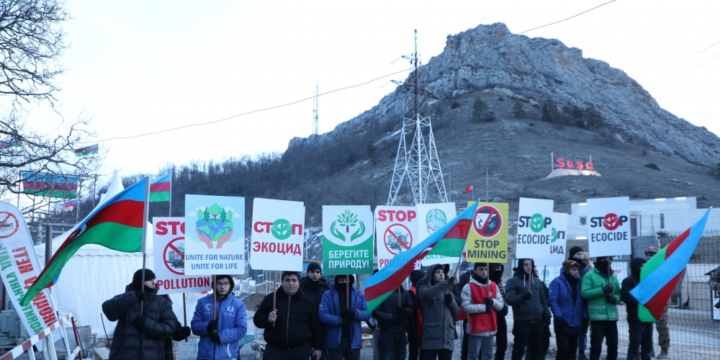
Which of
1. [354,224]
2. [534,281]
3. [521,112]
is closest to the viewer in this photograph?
[354,224]

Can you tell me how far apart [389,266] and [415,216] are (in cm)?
149

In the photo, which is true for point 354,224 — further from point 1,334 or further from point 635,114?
point 635,114

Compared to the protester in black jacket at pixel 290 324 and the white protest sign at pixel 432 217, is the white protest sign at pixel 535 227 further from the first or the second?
the protester in black jacket at pixel 290 324

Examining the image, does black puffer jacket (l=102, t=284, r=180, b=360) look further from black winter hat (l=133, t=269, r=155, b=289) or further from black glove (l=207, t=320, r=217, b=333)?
black glove (l=207, t=320, r=217, b=333)

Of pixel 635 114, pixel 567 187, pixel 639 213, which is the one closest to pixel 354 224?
pixel 639 213

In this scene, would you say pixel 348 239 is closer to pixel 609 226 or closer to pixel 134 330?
pixel 134 330

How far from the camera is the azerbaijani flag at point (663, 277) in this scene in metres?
9.38

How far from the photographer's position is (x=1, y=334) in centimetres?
1355

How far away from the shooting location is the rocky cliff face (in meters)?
140

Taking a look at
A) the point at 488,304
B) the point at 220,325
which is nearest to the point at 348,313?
the point at 220,325

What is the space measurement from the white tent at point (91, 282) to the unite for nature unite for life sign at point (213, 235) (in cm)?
1012

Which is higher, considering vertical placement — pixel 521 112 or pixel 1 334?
pixel 521 112

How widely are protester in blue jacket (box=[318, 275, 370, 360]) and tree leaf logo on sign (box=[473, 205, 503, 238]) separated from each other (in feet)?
8.04

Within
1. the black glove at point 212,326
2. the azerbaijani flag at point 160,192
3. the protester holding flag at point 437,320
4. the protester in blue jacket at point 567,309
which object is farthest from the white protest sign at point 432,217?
the azerbaijani flag at point 160,192
